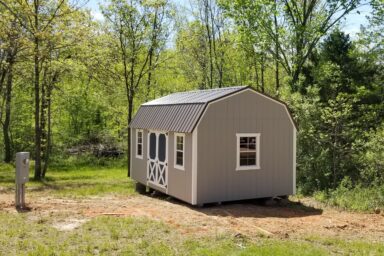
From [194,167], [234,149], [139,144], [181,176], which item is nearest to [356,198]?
[234,149]

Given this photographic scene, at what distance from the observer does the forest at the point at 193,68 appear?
14648 mm

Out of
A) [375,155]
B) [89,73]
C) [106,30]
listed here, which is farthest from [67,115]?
[375,155]

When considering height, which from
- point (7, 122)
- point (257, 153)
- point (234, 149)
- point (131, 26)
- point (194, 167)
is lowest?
point (194, 167)

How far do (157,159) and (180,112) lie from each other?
2224 millimetres

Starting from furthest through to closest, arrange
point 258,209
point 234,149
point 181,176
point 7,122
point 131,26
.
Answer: point 7,122
point 131,26
point 181,176
point 234,149
point 258,209

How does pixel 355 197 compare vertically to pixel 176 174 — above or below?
below

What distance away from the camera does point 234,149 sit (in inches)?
460

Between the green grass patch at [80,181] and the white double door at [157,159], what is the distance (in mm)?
1496

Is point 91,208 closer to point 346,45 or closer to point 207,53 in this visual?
point 346,45

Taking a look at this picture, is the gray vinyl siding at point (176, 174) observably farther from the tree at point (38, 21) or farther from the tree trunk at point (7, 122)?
the tree trunk at point (7, 122)

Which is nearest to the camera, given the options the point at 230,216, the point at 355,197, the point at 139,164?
the point at 230,216

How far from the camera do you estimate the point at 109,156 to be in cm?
2666

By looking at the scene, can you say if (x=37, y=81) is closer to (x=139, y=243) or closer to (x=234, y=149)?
(x=234, y=149)

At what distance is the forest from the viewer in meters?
14.6
